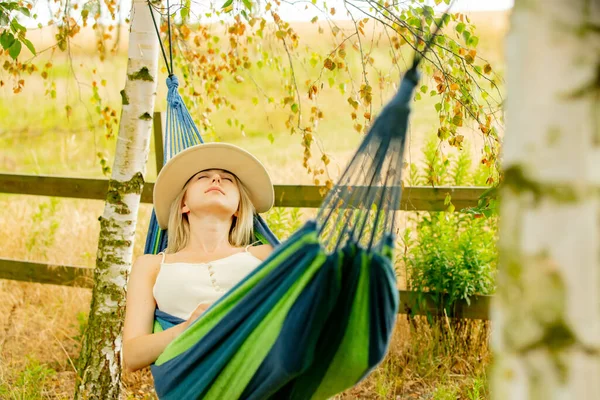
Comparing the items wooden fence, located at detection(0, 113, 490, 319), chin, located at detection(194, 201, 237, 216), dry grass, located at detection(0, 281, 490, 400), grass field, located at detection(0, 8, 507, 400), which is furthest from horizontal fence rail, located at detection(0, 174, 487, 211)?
chin, located at detection(194, 201, 237, 216)

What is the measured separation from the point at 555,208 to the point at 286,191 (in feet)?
8.43

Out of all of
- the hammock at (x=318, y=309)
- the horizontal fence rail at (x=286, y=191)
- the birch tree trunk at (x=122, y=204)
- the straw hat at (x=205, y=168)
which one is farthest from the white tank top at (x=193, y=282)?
the horizontal fence rail at (x=286, y=191)

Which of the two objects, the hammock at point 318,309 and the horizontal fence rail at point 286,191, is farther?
the horizontal fence rail at point 286,191

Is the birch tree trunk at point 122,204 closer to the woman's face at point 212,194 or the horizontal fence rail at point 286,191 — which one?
the woman's face at point 212,194

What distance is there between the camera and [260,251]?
1.92 m

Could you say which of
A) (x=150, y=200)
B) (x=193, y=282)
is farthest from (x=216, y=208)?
(x=150, y=200)

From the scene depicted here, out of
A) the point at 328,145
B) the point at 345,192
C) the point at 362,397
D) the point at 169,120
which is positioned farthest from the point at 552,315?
the point at 328,145

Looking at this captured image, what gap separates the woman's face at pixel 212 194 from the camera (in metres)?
1.88

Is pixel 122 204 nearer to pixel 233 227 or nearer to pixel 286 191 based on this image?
pixel 233 227

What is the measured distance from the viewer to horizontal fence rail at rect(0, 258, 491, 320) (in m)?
2.86

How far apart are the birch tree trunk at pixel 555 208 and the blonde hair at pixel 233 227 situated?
139 centimetres

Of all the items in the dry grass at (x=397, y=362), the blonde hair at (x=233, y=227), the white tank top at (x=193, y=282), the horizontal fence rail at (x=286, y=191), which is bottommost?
the dry grass at (x=397, y=362)

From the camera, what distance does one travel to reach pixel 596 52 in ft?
1.92

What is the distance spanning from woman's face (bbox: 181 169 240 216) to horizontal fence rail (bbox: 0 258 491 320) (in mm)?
1261
